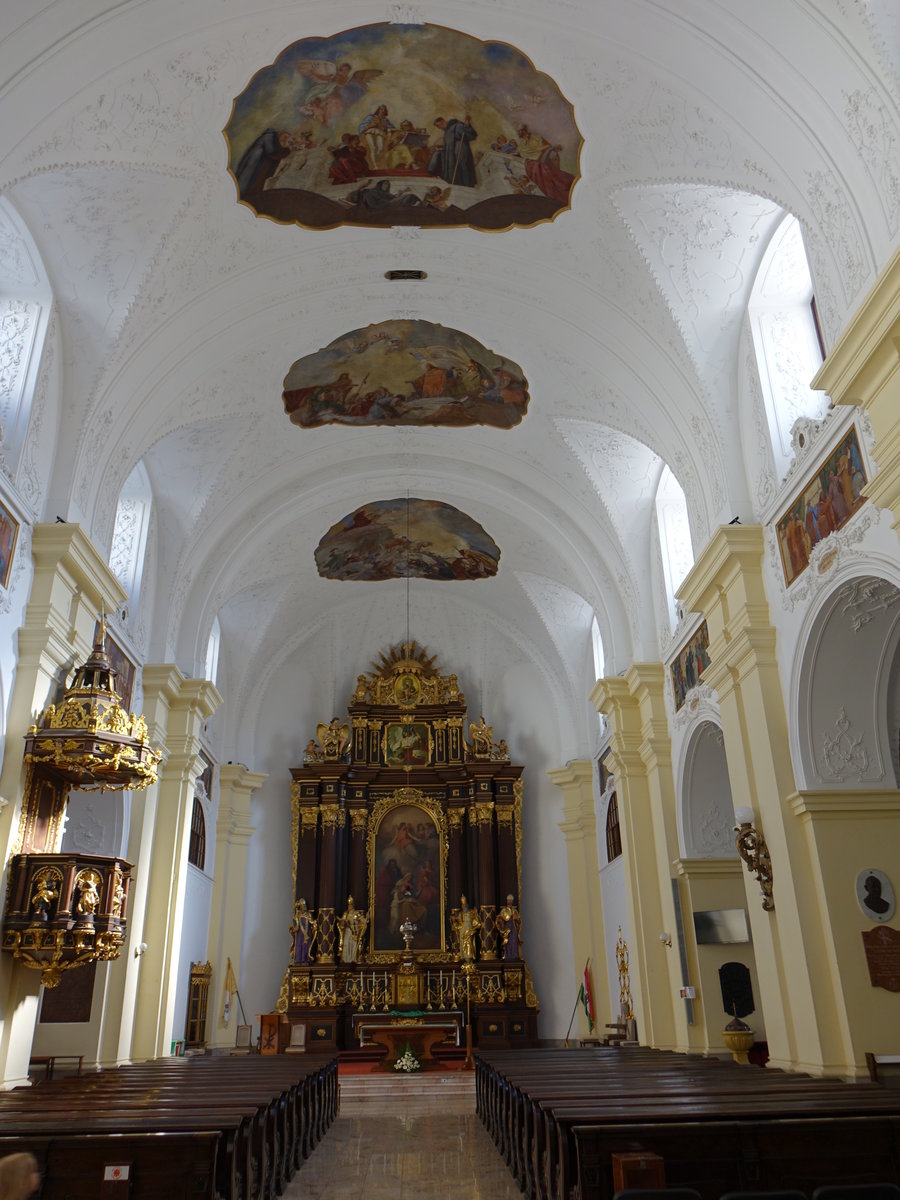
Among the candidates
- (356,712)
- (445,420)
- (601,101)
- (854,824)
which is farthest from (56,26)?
(356,712)

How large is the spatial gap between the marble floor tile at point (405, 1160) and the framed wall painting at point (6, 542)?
597 cm

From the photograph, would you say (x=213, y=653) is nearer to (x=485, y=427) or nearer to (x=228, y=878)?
(x=228, y=878)

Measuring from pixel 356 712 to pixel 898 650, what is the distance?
571 inches

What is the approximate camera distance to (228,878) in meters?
20.3

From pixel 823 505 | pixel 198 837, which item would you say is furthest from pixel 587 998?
pixel 823 505

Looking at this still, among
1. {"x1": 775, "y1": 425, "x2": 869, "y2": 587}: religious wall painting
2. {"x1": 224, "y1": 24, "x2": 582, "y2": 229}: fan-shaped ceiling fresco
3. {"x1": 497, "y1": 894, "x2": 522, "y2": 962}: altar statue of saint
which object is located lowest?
{"x1": 497, "y1": 894, "x2": 522, "y2": 962}: altar statue of saint

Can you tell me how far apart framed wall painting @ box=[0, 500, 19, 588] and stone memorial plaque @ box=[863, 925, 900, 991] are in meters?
8.56

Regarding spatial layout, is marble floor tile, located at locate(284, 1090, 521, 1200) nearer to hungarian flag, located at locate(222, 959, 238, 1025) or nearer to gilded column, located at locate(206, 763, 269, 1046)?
hungarian flag, located at locate(222, 959, 238, 1025)

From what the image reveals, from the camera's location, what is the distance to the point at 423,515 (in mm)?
18812

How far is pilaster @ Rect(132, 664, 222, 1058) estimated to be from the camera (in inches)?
517

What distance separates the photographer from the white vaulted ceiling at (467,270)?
27.1 feet

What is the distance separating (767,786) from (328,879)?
12628mm

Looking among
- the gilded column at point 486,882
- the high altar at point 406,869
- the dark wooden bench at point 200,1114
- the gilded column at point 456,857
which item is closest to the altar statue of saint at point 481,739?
the high altar at point 406,869

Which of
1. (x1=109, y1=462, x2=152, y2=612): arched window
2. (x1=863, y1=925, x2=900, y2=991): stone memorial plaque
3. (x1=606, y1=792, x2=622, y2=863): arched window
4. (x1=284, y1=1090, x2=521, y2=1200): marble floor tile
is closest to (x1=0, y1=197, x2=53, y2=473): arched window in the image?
(x1=109, y1=462, x2=152, y2=612): arched window
